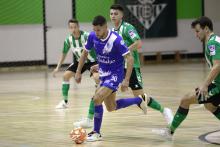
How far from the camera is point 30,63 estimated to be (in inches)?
1059

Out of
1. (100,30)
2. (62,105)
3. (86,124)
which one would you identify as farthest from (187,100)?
(62,105)

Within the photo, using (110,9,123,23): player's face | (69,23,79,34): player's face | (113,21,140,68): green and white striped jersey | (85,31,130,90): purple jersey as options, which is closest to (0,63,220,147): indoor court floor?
(85,31,130,90): purple jersey

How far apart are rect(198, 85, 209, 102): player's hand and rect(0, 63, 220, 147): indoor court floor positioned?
0.63 metres

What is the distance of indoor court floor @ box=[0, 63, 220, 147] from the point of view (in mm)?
8820

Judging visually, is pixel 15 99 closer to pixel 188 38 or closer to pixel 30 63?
pixel 30 63

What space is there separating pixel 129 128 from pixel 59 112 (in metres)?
2.93

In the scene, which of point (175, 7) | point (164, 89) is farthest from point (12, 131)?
point (175, 7)

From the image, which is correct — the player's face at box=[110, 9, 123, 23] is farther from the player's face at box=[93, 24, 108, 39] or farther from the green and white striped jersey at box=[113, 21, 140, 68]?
the player's face at box=[93, 24, 108, 39]

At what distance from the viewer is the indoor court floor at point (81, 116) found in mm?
8820

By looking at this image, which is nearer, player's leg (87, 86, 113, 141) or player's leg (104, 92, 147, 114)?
player's leg (87, 86, 113, 141)

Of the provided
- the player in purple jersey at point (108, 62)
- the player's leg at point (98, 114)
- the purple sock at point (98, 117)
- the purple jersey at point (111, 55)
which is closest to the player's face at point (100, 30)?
the player in purple jersey at point (108, 62)

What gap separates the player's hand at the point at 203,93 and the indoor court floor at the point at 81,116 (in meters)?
0.63

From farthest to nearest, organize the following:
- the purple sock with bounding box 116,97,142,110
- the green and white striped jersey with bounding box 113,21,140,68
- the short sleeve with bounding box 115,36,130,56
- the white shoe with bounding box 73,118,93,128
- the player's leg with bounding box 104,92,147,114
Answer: the green and white striped jersey with bounding box 113,21,140,68 < the white shoe with bounding box 73,118,93,128 < the purple sock with bounding box 116,97,142,110 < the player's leg with bounding box 104,92,147,114 < the short sleeve with bounding box 115,36,130,56

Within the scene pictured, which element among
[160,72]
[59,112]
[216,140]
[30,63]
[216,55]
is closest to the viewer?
[216,55]
